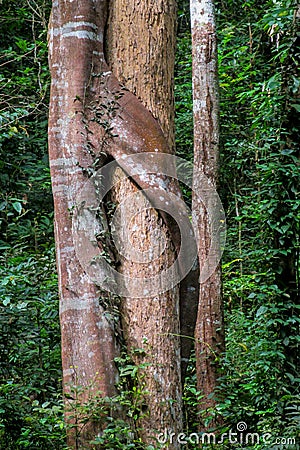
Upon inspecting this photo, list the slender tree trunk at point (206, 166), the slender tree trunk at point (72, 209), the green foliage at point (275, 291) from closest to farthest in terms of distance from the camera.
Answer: the slender tree trunk at point (72, 209)
the green foliage at point (275, 291)
the slender tree trunk at point (206, 166)

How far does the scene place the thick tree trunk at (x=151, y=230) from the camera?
3.32m

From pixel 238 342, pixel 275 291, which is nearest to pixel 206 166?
pixel 275 291

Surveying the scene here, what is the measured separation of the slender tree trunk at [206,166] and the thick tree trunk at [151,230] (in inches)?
79.5

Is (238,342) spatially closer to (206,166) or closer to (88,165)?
(206,166)

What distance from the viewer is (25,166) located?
7.95 m

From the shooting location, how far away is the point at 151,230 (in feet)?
11.1

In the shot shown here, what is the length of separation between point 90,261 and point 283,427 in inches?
72.1

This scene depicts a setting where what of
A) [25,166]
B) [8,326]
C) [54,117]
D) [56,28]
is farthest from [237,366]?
[25,166]

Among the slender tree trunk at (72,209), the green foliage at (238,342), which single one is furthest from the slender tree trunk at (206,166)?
the slender tree trunk at (72,209)

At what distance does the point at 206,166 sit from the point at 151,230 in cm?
249

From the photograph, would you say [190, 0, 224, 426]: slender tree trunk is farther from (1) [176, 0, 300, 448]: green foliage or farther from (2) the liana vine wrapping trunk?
(2) the liana vine wrapping trunk

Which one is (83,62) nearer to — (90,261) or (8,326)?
(90,261)

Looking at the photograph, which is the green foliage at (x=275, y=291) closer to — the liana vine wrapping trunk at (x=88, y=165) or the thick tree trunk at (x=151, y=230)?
the thick tree trunk at (x=151, y=230)

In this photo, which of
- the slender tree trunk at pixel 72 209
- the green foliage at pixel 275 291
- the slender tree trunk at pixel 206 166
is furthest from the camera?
the slender tree trunk at pixel 206 166
